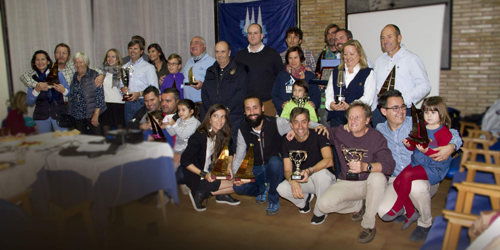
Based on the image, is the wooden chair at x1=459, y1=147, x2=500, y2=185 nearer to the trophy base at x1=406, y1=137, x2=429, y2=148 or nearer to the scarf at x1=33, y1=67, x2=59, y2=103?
the trophy base at x1=406, y1=137, x2=429, y2=148

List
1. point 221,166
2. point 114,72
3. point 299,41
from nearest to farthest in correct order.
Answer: point 114,72, point 221,166, point 299,41

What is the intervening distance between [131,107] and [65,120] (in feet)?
0.59

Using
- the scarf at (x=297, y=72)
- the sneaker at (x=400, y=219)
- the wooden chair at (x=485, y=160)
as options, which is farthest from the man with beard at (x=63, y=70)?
the scarf at (x=297, y=72)

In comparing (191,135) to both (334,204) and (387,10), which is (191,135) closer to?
(387,10)

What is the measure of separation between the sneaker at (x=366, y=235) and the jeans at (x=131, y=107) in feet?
8.66

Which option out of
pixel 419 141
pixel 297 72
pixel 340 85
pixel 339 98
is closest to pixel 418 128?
pixel 419 141

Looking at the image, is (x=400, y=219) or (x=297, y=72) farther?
(x=297, y=72)

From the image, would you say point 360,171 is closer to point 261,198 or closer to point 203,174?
point 261,198

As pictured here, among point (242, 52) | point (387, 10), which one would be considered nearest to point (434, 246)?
point (387, 10)

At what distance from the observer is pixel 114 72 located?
985mm

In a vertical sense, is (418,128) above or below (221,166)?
above

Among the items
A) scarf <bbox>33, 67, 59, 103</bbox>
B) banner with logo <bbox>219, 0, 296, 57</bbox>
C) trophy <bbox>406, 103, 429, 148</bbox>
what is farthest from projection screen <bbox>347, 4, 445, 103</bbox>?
banner with logo <bbox>219, 0, 296, 57</bbox>

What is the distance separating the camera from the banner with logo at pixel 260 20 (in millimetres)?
7637

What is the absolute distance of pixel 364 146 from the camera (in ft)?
11.3
